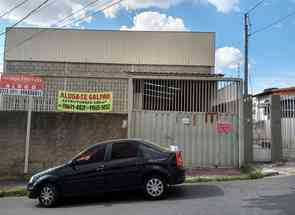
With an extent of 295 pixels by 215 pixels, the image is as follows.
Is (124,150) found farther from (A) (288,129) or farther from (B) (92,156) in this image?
(A) (288,129)

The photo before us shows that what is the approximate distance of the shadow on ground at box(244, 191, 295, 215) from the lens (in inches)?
255

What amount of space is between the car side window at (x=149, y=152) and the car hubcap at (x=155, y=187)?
0.57 metres

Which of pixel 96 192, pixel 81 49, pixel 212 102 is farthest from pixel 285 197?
pixel 81 49

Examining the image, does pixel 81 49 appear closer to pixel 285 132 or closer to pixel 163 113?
pixel 163 113

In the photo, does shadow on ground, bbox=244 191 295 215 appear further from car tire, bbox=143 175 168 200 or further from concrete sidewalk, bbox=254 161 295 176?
concrete sidewalk, bbox=254 161 295 176

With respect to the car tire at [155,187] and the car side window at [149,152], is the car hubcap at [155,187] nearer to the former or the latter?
the car tire at [155,187]

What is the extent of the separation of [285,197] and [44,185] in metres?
5.93

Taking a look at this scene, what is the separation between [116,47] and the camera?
21422mm

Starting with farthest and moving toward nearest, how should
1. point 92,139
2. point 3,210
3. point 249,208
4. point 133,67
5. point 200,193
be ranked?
1. point 133,67
2. point 92,139
3. point 200,193
4. point 3,210
5. point 249,208

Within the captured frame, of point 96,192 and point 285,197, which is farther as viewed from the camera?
point 96,192

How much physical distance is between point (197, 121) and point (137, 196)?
15.5ft

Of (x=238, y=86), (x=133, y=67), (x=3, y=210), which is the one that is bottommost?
(x=3, y=210)

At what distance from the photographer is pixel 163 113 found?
12.3 meters

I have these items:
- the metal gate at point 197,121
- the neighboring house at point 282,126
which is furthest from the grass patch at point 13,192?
the neighboring house at point 282,126
